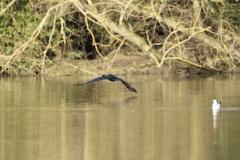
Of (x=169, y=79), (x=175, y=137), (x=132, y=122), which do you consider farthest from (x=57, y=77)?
(x=175, y=137)

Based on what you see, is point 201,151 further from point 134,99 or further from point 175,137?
point 134,99

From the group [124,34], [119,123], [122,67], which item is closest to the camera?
[119,123]

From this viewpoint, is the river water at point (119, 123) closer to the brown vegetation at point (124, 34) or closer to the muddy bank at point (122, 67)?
the brown vegetation at point (124, 34)

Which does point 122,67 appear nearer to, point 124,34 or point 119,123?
point 124,34

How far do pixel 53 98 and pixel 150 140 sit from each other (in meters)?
5.88

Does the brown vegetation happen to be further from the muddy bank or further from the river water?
the river water

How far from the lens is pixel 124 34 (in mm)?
21141

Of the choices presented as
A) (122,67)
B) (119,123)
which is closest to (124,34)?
(122,67)

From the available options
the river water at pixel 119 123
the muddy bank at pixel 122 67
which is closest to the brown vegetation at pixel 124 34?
the muddy bank at pixel 122 67

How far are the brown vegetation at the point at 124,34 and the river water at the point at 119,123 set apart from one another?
10.8 feet

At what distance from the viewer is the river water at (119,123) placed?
28.3ft

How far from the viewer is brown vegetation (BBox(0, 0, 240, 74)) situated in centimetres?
2078

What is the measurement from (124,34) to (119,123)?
1042 cm

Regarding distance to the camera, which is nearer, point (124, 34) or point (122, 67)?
point (124, 34)
